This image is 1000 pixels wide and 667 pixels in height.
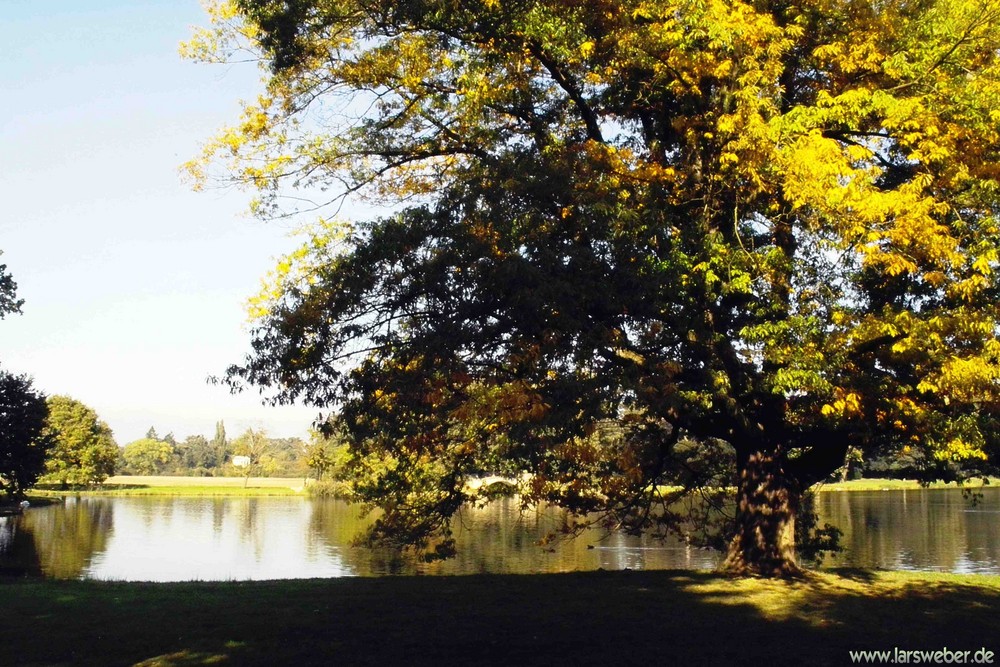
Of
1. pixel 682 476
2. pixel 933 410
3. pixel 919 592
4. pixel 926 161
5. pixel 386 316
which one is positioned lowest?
pixel 919 592

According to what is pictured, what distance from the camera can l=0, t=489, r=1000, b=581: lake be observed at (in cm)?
2967

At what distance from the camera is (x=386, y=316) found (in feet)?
40.6

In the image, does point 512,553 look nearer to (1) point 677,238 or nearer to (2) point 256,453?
(1) point 677,238

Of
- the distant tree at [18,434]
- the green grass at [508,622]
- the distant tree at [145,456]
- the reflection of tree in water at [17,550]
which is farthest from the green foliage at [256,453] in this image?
the green grass at [508,622]

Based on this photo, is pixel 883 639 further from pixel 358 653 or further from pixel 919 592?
pixel 358 653

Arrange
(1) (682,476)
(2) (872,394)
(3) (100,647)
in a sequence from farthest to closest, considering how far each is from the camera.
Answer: (1) (682,476) < (2) (872,394) < (3) (100,647)

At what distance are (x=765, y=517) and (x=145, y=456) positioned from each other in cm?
14964

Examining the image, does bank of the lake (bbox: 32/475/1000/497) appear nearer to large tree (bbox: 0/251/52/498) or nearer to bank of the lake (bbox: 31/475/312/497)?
bank of the lake (bbox: 31/475/312/497)

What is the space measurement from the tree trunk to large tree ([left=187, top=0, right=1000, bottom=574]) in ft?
0.12

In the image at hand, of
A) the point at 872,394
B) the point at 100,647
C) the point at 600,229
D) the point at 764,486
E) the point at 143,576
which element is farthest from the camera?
the point at 143,576

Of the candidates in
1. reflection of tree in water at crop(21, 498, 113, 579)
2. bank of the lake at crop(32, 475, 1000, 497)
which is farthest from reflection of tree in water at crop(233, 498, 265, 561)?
bank of the lake at crop(32, 475, 1000, 497)

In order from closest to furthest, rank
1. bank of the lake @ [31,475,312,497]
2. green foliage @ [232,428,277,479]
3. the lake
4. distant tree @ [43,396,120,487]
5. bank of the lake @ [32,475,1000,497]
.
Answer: the lake < distant tree @ [43,396,120,487] < bank of the lake @ [32,475,1000,497] < bank of the lake @ [31,475,312,497] < green foliage @ [232,428,277,479]

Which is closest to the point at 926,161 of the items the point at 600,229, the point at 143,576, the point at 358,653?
the point at 600,229

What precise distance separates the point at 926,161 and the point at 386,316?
7487 mm
